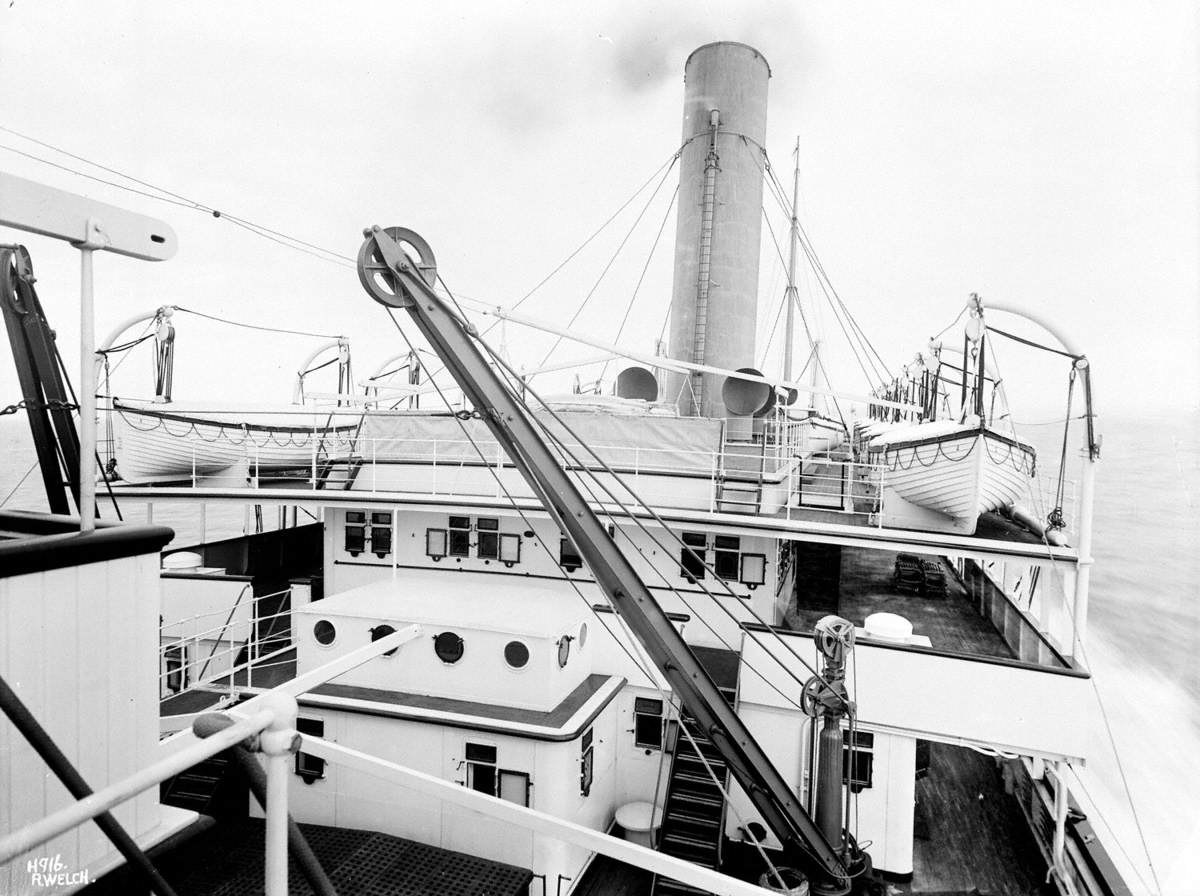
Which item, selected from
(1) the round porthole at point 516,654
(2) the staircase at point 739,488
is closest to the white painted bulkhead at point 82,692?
(1) the round porthole at point 516,654

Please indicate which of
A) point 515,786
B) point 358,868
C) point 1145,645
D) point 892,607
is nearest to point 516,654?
point 515,786

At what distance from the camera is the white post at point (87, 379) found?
8.91ft

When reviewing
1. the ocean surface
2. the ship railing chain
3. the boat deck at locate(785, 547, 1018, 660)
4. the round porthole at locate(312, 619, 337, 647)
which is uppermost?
the ship railing chain

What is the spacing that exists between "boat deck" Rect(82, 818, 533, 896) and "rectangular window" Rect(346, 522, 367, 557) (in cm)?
454

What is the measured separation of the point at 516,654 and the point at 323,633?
253cm

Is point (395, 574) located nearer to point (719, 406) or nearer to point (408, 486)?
point (408, 486)

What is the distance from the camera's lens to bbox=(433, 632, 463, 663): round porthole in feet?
26.8

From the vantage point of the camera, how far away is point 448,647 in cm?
823

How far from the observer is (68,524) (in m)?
3.21

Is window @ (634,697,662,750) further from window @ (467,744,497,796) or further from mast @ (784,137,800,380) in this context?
mast @ (784,137,800,380)

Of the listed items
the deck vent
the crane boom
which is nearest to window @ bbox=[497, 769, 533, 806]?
the deck vent

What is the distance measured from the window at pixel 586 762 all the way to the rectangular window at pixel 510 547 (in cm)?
329

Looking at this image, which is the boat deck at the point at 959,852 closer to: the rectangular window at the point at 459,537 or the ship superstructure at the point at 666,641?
the ship superstructure at the point at 666,641

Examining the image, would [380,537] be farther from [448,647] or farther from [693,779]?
[693,779]
